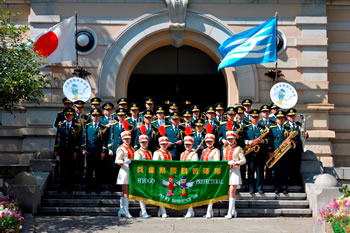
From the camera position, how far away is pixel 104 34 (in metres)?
17.5

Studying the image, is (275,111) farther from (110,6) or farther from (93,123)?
(110,6)

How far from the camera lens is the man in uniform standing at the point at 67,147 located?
13117 millimetres

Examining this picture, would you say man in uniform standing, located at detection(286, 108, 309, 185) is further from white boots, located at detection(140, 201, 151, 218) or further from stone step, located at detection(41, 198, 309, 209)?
white boots, located at detection(140, 201, 151, 218)

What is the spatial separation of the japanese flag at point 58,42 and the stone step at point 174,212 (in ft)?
18.7

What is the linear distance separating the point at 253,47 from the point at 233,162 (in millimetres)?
4967

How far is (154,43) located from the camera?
703 inches

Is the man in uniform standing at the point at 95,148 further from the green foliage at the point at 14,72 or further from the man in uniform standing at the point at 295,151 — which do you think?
the man in uniform standing at the point at 295,151

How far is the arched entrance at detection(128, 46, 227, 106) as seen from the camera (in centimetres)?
2091

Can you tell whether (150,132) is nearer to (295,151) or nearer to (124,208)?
(124,208)

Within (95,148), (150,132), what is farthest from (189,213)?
(95,148)

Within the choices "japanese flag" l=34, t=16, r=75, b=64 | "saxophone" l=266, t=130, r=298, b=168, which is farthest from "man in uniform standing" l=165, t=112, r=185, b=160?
"japanese flag" l=34, t=16, r=75, b=64

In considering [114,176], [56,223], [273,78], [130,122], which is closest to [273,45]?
[273,78]

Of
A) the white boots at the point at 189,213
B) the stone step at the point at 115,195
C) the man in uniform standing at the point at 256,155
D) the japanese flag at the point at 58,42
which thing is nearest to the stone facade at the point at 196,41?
the japanese flag at the point at 58,42

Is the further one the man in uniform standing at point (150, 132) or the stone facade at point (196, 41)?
the stone facade at point (196, 41)
